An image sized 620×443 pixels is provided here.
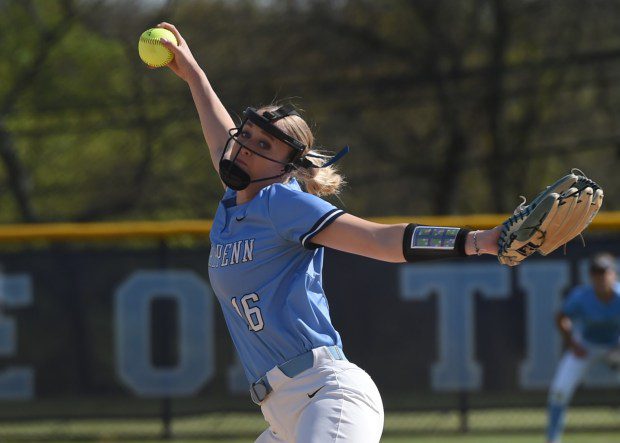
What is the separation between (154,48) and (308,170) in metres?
0.97

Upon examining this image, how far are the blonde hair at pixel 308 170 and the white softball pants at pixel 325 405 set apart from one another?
59cm

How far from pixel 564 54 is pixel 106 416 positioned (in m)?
7.55

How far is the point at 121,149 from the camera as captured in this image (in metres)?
12.7

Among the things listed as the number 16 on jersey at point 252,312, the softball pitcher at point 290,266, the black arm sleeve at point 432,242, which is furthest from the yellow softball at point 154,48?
the black arm sleeve at point 432,242

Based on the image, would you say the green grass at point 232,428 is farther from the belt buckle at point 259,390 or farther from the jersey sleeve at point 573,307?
the belt buckle at point 259,390

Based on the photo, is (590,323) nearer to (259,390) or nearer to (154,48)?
(154,48)

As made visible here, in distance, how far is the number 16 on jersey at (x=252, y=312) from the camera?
3420 millimetres

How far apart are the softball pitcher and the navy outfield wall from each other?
5.15 metres

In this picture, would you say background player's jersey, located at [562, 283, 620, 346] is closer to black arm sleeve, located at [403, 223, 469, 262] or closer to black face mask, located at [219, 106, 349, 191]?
black face mask, located at [219, 106, 349, 191]

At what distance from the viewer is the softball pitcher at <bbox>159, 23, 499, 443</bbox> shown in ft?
10.4

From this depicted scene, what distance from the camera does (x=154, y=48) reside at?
4.18 m

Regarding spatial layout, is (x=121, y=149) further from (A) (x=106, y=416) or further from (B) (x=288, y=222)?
(B) (x=288, y=222)

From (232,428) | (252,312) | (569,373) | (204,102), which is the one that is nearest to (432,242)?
(252,312)

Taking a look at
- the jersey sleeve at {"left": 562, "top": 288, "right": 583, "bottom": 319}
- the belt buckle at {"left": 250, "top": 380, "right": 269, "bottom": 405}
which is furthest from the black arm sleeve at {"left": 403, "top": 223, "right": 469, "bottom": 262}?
the jersey sleeve at {"left": 562, "top": 288, "right": 583, "bottom": 319}
